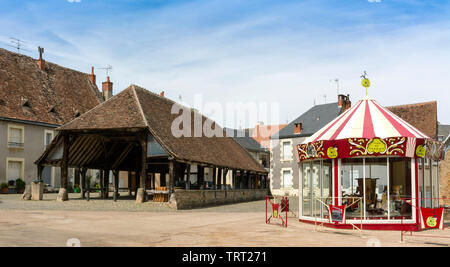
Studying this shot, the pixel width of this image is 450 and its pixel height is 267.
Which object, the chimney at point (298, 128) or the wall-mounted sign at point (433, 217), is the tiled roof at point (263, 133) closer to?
the chimney at point (298, 128)

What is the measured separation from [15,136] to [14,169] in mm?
2156

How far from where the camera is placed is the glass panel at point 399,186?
47.3ft

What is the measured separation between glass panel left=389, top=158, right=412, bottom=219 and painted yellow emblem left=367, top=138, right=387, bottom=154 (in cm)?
192

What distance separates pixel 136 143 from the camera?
25.0 meters

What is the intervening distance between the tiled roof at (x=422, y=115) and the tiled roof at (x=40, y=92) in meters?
23.8

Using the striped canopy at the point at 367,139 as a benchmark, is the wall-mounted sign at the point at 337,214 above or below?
below

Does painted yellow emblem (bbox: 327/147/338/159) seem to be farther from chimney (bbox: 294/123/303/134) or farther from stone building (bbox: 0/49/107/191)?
chimney (bbox: 294/123/303/134)

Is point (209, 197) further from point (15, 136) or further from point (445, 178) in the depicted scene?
point (15, 136)

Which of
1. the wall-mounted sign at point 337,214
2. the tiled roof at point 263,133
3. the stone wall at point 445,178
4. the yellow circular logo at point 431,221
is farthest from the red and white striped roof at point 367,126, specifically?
the tiled roof at point 263,133

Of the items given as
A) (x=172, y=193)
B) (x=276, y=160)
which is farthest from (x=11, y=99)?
(x=276, y=160)

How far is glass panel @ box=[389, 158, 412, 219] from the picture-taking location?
14.4 metres

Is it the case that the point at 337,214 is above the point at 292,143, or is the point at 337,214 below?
below

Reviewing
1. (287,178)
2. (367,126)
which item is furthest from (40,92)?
(367,126)
